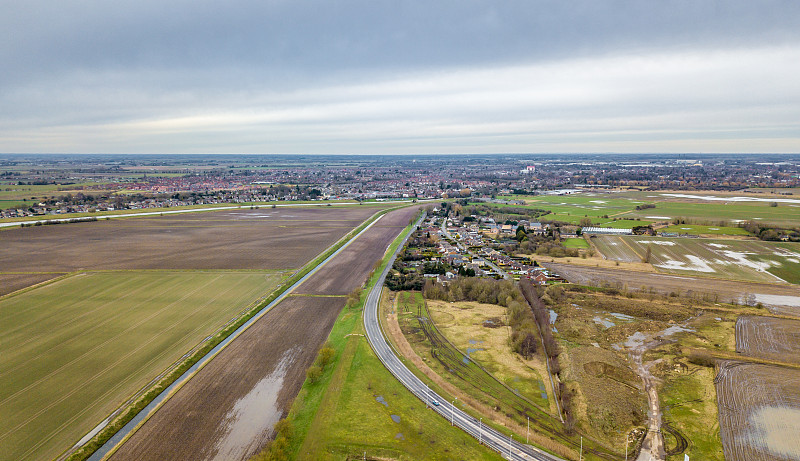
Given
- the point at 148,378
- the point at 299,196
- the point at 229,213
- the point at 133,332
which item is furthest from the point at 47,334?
the point at 299,196

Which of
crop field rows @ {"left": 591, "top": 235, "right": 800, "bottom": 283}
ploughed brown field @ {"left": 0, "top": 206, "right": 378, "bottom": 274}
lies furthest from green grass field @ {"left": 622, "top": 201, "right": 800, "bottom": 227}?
ploughed brown field @ {"left": 0, "top": 206, "right": 378, "bottom": 274}

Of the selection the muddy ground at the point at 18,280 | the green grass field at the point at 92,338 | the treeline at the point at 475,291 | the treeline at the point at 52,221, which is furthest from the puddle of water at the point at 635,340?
the treeline at the point at 52,221

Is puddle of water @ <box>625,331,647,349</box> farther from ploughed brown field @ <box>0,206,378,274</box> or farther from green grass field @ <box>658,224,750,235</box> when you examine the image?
green grass field @ <box>658,224,750,235</box>

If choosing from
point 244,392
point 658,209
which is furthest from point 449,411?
point 658,209

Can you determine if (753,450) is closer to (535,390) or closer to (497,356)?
(535,390)

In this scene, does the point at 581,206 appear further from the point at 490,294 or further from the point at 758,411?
the point at 758,411

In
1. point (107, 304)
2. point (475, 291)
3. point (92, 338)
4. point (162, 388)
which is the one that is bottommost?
point (162, 388)
